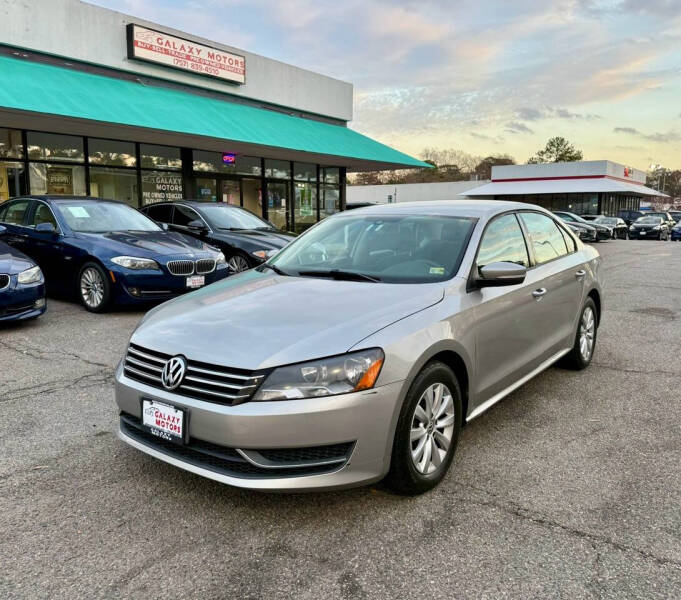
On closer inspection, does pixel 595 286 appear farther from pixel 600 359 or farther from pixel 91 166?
pixel 91 166

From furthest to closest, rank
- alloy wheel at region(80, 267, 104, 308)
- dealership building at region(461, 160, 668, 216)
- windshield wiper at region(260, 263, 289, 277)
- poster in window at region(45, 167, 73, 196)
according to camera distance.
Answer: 1. dealership building at region(461, 160, 668, 216)
2. poster in window at region(45, 167, 73, 196)
3. alloy wheel at region(80, 267, 104, 308)
4. windshield wiper at region(260, 263, 289, 277)

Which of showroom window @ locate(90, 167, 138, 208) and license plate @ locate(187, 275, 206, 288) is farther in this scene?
showroom window @ locate(90, 167, 138, 208)

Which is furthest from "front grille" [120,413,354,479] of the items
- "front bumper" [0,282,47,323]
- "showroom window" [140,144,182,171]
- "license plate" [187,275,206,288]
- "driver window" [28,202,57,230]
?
"showroom window" [140,144,182,171]

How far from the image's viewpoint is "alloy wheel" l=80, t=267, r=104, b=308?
25.7ft

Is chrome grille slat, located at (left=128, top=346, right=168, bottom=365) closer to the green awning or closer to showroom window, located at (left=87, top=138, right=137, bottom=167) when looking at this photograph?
the green awning

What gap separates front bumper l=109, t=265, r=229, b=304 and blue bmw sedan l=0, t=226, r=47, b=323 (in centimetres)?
97

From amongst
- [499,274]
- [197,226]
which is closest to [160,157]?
[197,226]

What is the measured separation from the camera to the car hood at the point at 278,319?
275 cm

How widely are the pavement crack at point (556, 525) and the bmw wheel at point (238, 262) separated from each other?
7523mm

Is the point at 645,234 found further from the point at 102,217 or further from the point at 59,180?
the point at 102,217

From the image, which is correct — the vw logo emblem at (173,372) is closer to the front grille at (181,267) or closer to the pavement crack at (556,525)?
the pavement crack at (556,525)

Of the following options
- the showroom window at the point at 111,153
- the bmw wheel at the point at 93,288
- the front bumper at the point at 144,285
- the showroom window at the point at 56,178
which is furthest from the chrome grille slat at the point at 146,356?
the showroom window at the point at 111,153

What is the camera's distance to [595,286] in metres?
5.55

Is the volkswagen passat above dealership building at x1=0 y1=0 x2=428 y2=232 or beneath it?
beneath
